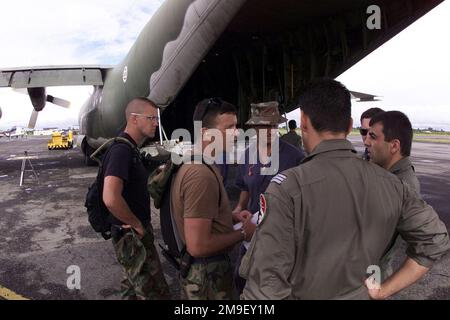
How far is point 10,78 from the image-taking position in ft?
40.0

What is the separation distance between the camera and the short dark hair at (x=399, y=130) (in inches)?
104

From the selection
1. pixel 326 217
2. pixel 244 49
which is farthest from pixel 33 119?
pixel 326 217

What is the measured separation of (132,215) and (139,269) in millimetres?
441

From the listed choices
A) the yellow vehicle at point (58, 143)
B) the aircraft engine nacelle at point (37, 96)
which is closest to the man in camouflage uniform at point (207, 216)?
the aircraft engine nacelle at point (37, 96)

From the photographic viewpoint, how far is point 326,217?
5.18ft

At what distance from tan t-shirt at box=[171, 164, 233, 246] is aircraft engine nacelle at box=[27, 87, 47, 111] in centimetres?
1424

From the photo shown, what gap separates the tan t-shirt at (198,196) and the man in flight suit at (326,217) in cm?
65

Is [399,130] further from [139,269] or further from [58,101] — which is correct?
[58,101]

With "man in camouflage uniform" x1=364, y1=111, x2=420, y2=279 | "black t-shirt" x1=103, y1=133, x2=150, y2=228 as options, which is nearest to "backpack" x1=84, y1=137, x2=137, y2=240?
"black t-shirt" x1=103, y1=133, x2=150, y2=228

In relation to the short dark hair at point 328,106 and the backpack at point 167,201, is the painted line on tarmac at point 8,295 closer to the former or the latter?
the backpack at point 167,201

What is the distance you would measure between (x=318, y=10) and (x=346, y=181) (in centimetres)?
595

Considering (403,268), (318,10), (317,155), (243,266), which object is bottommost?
(403,268)

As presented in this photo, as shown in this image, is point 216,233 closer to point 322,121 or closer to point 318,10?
point 322,121

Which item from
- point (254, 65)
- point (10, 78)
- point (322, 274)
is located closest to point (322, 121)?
point (322, 274)
